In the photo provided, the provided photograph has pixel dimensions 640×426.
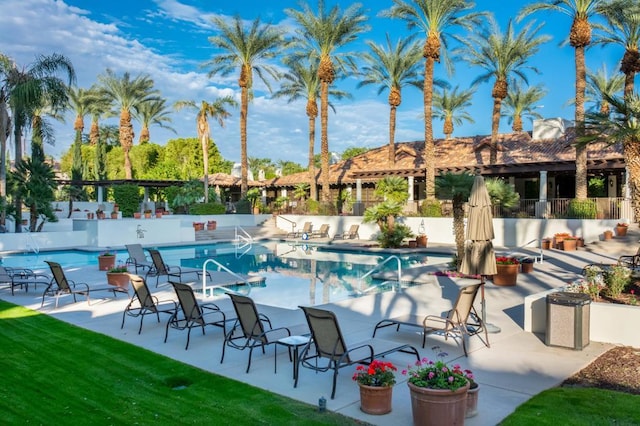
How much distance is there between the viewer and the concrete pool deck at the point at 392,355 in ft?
18.6

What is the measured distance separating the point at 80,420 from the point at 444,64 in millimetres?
30761

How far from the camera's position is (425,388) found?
4.57 meters

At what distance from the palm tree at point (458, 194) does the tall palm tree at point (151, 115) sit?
38.3 m

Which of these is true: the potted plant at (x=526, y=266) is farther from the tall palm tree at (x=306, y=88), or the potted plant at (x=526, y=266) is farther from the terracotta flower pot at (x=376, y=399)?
the tall palm tree at (x=306, y=88)

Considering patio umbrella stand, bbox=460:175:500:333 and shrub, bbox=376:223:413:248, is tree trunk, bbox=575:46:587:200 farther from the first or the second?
patio umbrella stand, bbox=460:175:500:333

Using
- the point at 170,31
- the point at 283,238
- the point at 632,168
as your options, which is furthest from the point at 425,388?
A: the point at 170,31

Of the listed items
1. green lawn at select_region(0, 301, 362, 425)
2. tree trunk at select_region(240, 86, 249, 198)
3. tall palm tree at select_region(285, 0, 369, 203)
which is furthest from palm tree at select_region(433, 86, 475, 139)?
green lawn at select_region(0, 301, 362, 425)

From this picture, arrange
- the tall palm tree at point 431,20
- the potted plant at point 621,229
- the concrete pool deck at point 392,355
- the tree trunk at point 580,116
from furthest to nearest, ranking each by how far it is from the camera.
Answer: the tall palm tree at point 431,20 → the tree trunk at point 580,116 → the potted plant at point 621,229 → the concrete pool deck at point 392,355

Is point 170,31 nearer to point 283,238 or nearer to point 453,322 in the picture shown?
point 283,238

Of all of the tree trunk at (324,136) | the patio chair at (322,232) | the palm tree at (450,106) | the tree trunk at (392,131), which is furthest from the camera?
the palm tree at (450,106)

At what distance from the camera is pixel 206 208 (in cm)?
3741

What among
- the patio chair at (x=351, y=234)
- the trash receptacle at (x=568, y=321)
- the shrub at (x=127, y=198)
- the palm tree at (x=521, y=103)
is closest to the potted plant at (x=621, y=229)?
the patio chair at (x=351, y=234)

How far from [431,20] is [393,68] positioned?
7810 mm

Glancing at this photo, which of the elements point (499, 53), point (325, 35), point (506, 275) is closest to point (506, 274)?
point (506, 275)
